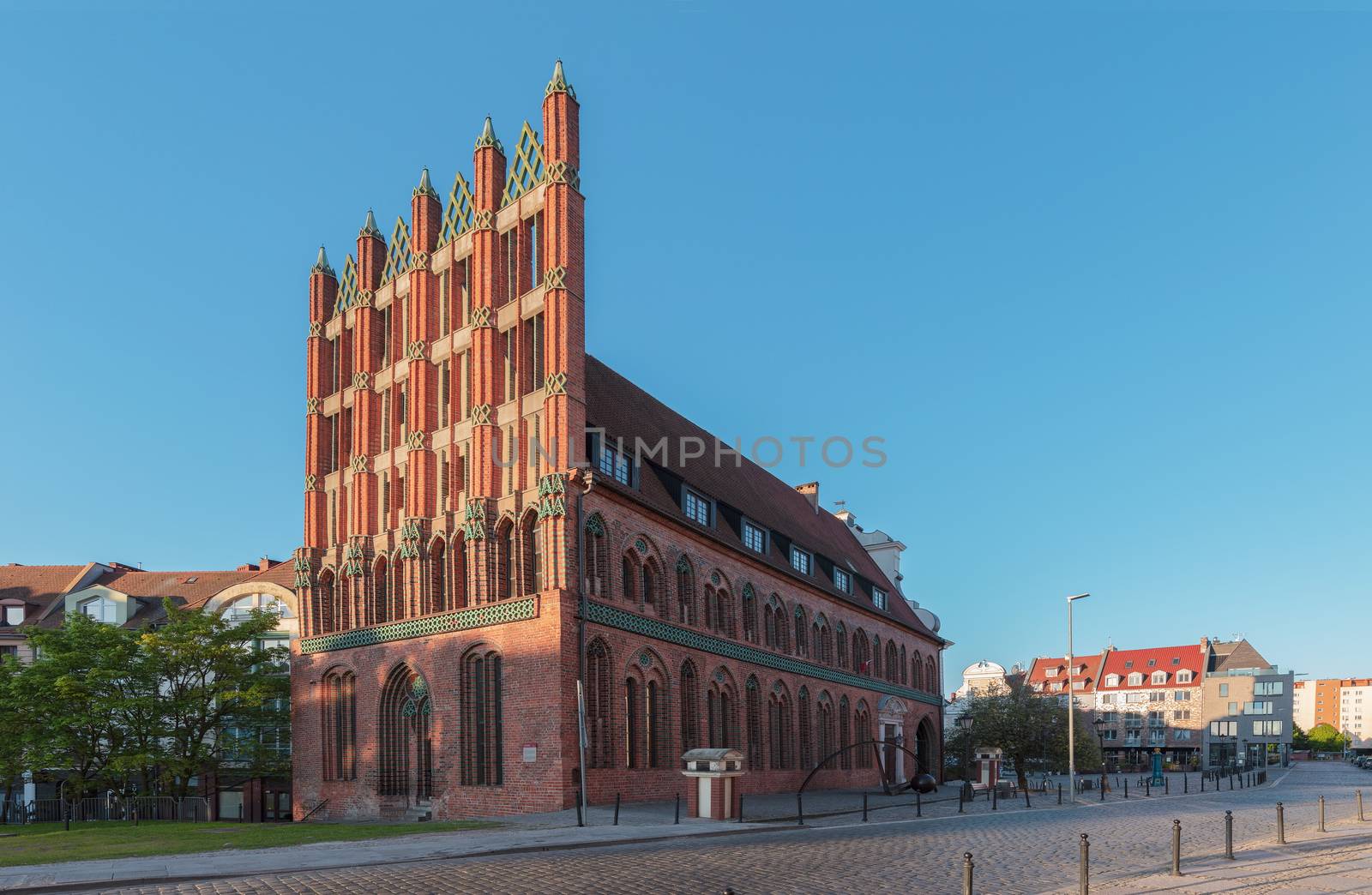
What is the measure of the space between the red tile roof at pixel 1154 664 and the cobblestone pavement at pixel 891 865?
10700cm

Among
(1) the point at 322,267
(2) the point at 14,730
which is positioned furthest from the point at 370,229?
(2) the point at 14,730

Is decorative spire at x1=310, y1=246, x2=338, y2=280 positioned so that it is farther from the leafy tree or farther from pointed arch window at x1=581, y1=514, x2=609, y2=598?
the leafy tree

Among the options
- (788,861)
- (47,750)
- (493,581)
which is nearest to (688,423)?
(493,581)

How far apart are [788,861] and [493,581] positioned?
17753 mm

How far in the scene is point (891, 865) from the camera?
63.8 ft

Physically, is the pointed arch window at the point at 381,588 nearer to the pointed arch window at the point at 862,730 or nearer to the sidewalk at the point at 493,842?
the sidewalk at the point at 493,842

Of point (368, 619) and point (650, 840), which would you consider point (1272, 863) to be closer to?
point (650, 840)

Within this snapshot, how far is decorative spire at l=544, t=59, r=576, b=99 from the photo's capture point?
3691 cm

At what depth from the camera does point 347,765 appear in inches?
1578

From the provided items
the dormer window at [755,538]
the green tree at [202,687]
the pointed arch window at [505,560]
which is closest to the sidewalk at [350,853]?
the pointed arch window at [505,560]

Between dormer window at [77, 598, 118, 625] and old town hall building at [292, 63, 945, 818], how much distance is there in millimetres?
23682

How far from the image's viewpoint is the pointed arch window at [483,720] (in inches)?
1351

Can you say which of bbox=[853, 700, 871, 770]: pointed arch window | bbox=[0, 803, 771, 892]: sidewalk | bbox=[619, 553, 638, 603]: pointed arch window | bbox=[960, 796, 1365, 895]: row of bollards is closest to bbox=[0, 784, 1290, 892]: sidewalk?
bbox=[0, 803, 771, 892]: sidewalk

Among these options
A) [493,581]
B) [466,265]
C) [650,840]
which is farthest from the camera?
[466,265]
